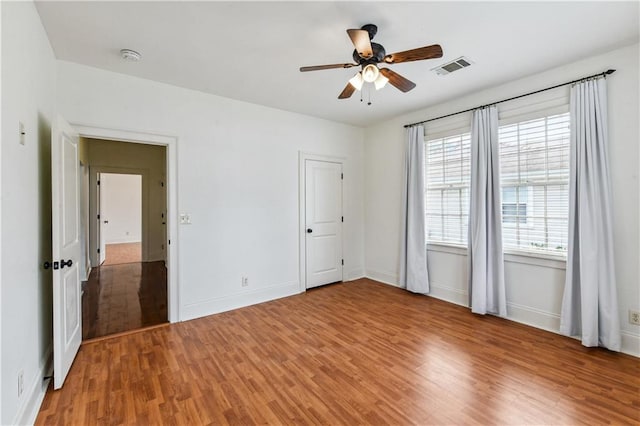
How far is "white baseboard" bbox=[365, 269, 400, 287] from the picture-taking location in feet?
16.0

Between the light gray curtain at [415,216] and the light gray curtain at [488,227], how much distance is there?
0.84 m

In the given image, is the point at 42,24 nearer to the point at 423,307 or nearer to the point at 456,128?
the point at 456,128

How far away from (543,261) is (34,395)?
4.55 m

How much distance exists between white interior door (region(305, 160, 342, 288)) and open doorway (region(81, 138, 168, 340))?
84.4 inches

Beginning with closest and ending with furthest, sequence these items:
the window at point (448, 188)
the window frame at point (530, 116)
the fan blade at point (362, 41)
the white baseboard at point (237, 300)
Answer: the fan blade at point (362, 41) < the window frame at point (530, 116) < the white baseboard at point (237, 300) < the window at point (448, 188)

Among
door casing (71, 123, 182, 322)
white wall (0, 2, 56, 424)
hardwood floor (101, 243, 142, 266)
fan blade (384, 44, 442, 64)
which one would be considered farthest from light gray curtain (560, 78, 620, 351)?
hardwood floor (101, 243, 142, 266)

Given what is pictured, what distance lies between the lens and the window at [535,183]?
305cm

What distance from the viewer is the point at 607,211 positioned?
8.76 ft

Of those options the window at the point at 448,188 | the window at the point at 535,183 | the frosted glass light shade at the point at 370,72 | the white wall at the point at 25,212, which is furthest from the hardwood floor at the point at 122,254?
the window at the point at 535,183

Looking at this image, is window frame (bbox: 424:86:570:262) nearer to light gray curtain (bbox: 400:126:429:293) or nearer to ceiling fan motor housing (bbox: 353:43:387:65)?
light gray curtain (bbox: 400:126:429:293)

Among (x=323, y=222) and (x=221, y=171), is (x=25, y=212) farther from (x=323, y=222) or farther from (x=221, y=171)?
(x=323, y=222)

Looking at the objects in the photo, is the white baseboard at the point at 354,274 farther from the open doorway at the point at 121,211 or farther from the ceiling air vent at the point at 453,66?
the open doorway at the point at 121,211

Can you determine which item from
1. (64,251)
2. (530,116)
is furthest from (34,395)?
(530,116)

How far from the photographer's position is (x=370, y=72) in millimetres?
2367
